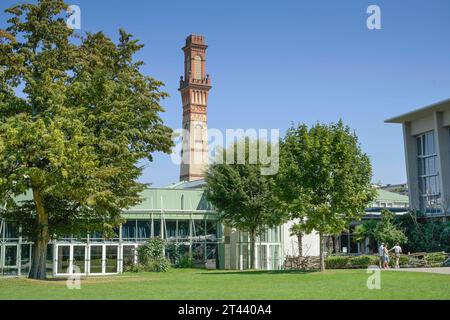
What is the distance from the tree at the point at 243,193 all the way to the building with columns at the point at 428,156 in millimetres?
15193

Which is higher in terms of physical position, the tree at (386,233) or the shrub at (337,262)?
the tree at (386,233)

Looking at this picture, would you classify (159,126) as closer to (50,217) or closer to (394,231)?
(50,217)

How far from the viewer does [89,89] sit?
2978 centimetres

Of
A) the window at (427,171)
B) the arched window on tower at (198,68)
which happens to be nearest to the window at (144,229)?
the window at (427,171)

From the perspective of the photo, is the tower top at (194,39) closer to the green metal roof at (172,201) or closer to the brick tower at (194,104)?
the brick tower at (194,104)

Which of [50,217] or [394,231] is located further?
[394,231]

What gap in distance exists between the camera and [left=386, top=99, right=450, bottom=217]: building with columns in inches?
2060

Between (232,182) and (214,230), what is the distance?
21.9 ft

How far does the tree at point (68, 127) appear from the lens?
26.5 meters

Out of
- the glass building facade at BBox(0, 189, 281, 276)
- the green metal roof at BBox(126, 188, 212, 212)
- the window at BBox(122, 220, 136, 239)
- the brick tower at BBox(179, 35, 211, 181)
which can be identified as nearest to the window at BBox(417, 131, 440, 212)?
the glass building facade at BBox(0, 189, 281, 276)
